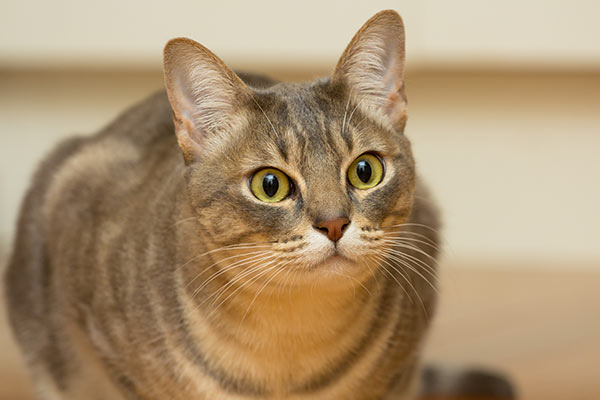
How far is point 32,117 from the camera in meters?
3.71

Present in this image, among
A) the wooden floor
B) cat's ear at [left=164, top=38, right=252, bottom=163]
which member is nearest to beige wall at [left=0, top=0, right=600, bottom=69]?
the wooden floor

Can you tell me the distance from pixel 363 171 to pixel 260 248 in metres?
0.23

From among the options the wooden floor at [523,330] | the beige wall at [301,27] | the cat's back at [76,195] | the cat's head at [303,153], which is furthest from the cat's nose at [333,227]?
the beige wall at [301,27]

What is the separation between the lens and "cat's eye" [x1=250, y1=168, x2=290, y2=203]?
147 cm

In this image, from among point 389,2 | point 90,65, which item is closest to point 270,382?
point 389,2

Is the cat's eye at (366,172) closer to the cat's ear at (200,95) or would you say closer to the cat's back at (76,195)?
the cat's ear at (200,95)

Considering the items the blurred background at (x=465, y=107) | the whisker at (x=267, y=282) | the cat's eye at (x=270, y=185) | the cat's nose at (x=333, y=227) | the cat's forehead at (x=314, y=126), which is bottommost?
the whisker at (x=267, y=282)

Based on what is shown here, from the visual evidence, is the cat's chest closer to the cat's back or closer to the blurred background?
the cat's back

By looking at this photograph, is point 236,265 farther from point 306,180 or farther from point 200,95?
point 200,95

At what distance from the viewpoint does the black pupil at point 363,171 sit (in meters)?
1.52

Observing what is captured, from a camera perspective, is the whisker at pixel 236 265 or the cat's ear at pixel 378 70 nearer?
the whisker at pixel 236 265

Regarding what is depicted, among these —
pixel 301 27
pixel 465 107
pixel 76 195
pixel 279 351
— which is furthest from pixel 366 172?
pixel 465 107

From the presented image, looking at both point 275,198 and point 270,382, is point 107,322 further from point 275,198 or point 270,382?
point 275,198

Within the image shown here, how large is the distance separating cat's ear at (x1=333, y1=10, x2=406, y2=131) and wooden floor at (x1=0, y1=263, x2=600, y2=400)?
0.94 metres
